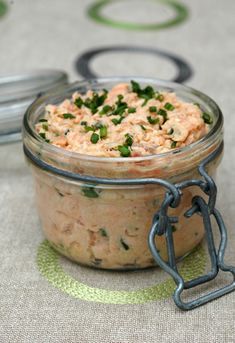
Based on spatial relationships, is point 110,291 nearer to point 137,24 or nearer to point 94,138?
point 94,138

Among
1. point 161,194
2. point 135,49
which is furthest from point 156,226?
point 135,49

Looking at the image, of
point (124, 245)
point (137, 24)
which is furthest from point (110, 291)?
point (137, 24)

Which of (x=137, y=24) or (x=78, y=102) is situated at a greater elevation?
(x=78, y=102)

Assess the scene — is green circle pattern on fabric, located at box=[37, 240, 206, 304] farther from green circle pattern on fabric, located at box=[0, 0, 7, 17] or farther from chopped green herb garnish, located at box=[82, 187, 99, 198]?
green circle pattern on fabric, located at box=[0, 0, 7, 17]

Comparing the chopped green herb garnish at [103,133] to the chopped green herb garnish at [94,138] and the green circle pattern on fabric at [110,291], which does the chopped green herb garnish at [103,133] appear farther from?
the green circle pattern on fabric at [110,291]

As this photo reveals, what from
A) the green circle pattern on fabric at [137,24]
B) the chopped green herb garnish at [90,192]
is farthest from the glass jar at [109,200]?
the green circle pattern on fabric at [137,24]

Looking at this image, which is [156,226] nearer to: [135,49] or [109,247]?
[109,247]
